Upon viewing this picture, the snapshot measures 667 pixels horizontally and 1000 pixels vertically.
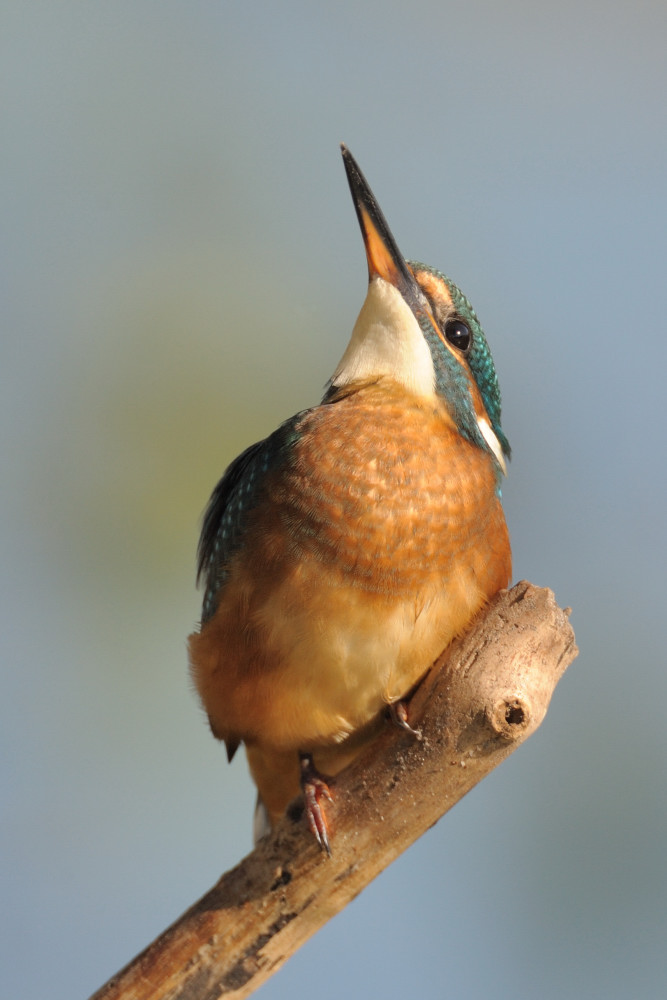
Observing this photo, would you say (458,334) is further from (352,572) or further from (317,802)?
(317,802)

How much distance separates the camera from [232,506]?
186cm

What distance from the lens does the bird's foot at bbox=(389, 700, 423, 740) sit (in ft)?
4.97

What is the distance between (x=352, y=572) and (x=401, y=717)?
9.7 inches

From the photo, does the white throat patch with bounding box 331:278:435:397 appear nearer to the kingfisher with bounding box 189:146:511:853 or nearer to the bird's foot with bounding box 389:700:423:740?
the kingfisher with bounding box 189:146:511:853

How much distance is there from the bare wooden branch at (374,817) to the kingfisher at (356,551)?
2.1 inches

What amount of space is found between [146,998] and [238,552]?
71cm

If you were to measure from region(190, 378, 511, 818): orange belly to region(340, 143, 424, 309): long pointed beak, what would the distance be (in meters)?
0.26

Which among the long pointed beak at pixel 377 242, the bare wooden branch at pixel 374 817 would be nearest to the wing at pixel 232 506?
the long pointed beak at pixel 377 242

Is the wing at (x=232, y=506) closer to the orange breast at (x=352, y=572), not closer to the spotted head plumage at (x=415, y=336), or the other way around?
the orange breast at (x=352, y=572)

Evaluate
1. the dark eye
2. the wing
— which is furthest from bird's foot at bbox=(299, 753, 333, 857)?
the dark eye

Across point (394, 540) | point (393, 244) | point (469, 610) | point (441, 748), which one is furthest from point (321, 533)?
point (393, 244)

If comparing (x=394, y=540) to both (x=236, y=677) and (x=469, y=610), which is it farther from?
(x=236, y=677)

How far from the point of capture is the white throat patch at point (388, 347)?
1813mm

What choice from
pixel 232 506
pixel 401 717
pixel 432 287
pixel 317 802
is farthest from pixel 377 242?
pixel 317 802
